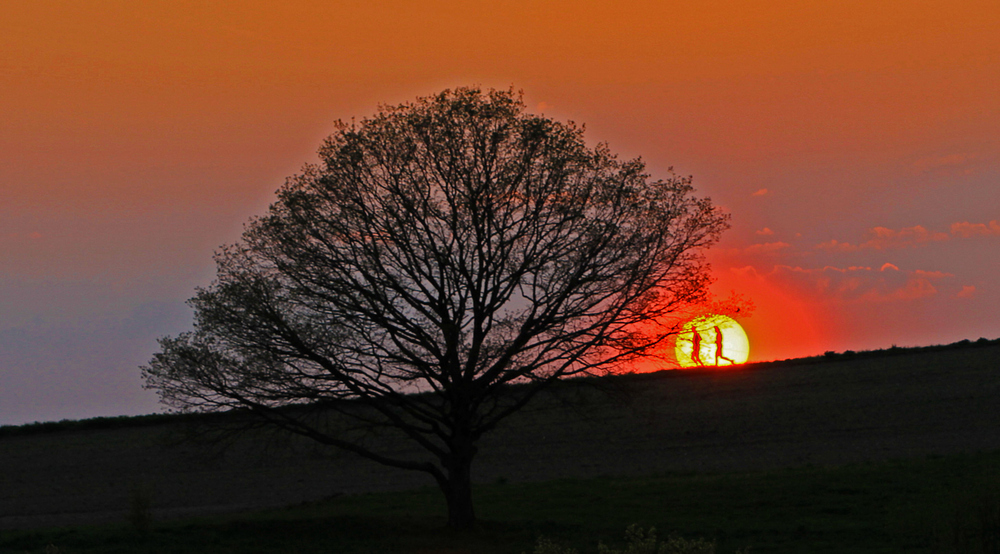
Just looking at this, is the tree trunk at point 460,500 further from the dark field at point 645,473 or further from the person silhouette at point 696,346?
the person silhouette at point 696,346

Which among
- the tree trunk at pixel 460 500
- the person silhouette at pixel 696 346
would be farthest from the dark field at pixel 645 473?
the person silhouette at pixel 696 346

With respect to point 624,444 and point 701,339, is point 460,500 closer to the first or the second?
point 701,339

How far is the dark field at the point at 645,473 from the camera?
818 inches

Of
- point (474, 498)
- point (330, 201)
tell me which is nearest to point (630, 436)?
point (474, 498)

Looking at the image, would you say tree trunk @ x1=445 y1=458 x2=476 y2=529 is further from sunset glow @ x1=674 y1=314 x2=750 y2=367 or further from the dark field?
sunset glow @ x1=674 y1=314 x2=750 y2=367

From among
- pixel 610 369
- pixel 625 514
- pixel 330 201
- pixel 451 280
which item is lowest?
pixel 625 514

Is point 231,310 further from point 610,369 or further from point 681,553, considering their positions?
point 681,553

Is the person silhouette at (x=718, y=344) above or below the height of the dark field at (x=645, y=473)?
above

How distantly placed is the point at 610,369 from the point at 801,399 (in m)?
28.8

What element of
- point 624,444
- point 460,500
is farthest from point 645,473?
point 460,500

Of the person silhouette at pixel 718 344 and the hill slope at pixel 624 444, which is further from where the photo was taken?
the hill slope at pixel 624 444

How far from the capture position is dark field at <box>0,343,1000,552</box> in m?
20.8

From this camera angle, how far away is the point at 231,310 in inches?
Answer: 755

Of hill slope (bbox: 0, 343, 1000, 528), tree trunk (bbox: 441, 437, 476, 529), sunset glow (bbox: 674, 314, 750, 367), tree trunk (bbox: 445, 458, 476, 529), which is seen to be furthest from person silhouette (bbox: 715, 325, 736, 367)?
hill slope (bbox: 0, 343, 1000, 528)
